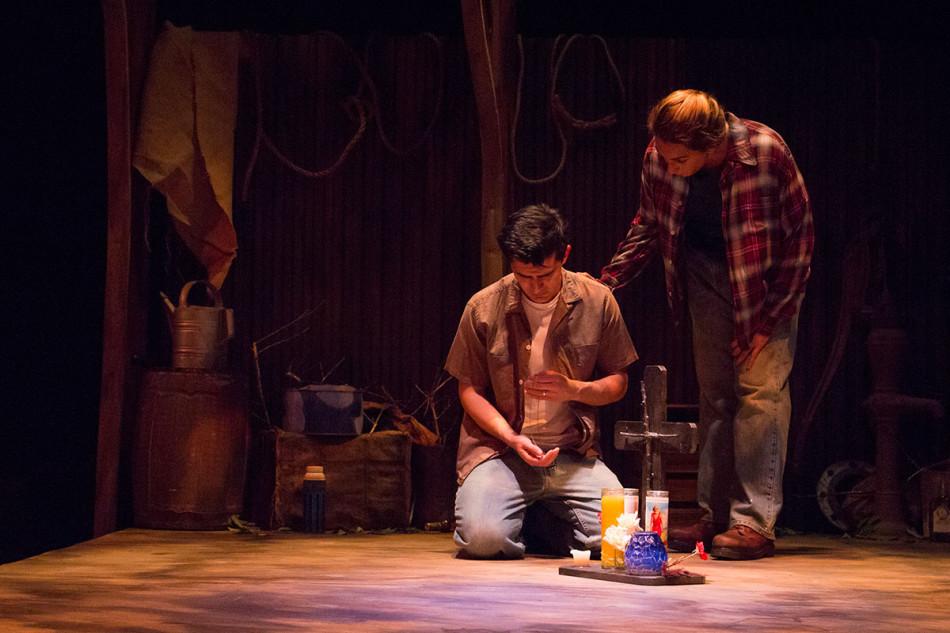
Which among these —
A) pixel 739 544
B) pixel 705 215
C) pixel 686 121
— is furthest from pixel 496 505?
pixel 686 121

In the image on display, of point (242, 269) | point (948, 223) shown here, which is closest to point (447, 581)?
point (242, 269)

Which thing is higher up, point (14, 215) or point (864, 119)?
point (864, 119)

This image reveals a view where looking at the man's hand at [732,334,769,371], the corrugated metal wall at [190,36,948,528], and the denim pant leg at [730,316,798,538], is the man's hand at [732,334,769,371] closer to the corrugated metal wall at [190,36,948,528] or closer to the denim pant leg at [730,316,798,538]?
the denim pant leg at [730,316,798,538]

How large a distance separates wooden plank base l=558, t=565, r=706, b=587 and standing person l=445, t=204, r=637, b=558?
61 cm

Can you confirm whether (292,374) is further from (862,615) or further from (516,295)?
(862,615)

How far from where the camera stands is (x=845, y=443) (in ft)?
22.0

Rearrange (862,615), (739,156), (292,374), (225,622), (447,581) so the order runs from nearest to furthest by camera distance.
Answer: (225,622) → (862,615) → (447,581) → (739,156) → (292,374)

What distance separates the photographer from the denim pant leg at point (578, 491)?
5102mm

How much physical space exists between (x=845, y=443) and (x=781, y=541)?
35.6 inches

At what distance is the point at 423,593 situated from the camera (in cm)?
406

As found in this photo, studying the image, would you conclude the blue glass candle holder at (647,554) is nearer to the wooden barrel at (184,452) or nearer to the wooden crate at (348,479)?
the wooden crate at (348,479)

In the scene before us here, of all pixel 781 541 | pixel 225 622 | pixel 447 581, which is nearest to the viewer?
pixel 225 622

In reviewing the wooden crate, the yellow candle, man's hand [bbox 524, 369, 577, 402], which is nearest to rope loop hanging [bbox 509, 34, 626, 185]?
the wooden crate

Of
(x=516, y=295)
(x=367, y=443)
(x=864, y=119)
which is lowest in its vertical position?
(x=367, y=443)
